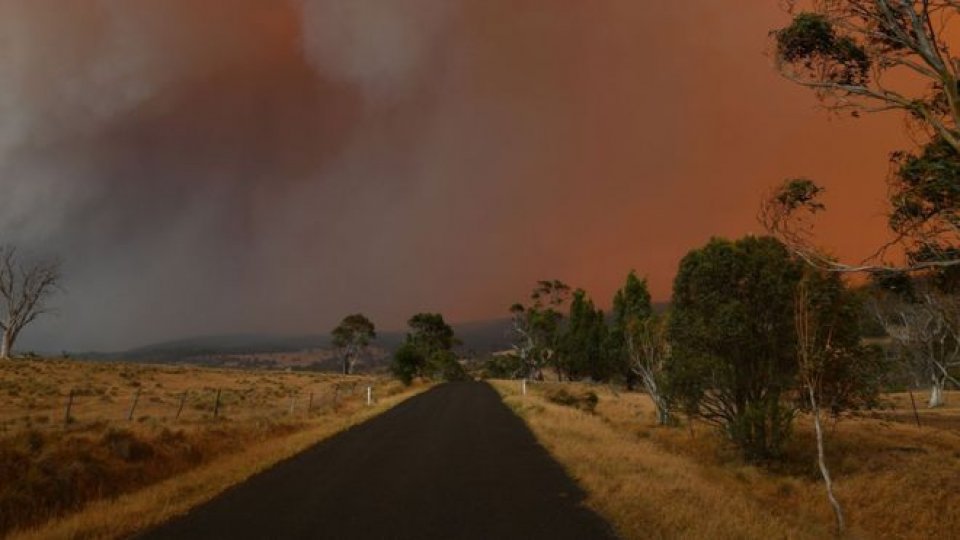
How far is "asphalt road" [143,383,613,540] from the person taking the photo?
9156 millimetres

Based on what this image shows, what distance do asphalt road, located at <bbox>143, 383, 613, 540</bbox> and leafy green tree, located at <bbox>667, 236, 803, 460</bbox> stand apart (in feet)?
22.2

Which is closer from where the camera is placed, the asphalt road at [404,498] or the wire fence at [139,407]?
the asphalt road at [404,498]

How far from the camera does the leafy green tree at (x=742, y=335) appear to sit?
65.5ft

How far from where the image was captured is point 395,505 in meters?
10.8

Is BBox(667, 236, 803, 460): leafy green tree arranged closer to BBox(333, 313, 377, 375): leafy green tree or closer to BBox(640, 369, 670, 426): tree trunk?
BBox(640, 369, 670, 426): tree trunk

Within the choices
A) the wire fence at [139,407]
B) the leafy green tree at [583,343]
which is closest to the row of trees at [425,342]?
the leafy green tree at [583,343]

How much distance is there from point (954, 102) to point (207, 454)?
61.4ft

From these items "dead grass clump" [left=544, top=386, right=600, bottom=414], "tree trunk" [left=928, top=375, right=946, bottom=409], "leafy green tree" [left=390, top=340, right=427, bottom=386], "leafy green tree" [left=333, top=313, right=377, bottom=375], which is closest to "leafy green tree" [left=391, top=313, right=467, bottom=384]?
"leafy green tree" [left=390, top=340, right=427, bottom=386]

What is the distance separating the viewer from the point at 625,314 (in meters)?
68.7

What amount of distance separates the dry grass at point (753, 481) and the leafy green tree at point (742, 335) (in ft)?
5.51

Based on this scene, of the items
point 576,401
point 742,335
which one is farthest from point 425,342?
point 742,335

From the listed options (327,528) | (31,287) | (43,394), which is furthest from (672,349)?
(31,287)

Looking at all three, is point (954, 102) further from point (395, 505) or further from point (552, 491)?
point (395, 505)

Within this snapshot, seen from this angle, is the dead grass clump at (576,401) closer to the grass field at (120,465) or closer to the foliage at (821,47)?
the grass field at (120,465)
